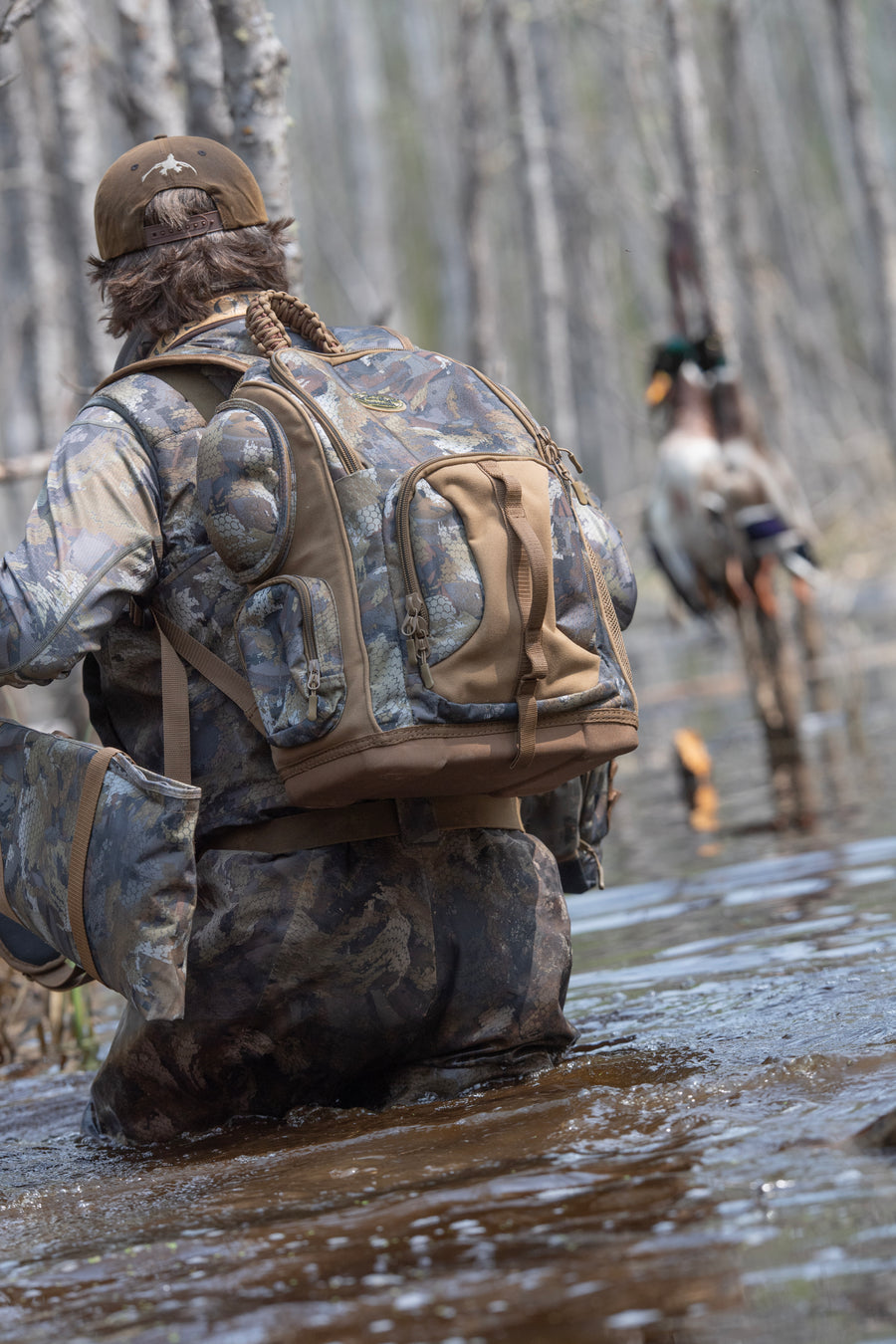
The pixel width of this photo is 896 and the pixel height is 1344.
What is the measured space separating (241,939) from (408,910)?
30 centimetres

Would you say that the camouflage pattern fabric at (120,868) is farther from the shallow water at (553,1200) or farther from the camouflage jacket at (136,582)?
the shallow water at (553,1200)

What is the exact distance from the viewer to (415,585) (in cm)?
271

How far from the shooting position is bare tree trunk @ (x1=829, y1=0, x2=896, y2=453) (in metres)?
13.6

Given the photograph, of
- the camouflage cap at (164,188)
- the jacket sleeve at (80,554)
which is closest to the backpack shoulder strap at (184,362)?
the jacket sleeve at (80,554)

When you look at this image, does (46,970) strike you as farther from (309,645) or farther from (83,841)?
(309,645)

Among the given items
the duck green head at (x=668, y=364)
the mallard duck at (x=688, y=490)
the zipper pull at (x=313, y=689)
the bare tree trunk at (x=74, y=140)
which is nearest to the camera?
the zipper pull at (x=313, y=689)

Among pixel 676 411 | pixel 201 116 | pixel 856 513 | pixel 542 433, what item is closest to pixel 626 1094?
pixel 542 433

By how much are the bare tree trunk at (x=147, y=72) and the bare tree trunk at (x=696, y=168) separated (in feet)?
12.0

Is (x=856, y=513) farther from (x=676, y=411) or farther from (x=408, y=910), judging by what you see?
(x=408, y=910)

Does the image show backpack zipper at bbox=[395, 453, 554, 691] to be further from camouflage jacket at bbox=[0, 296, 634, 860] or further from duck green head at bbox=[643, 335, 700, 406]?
duck green head at bbox=[643, 335, 700, 406]

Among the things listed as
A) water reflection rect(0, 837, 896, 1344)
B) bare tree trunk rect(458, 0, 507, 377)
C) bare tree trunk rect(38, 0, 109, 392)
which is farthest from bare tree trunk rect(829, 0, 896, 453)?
water reflection rect(0, 837, 896, 1344)

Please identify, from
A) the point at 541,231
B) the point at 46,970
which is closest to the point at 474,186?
the point at 541,231

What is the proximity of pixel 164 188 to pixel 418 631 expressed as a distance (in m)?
1.07

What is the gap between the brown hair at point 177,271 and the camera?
10.3ft
